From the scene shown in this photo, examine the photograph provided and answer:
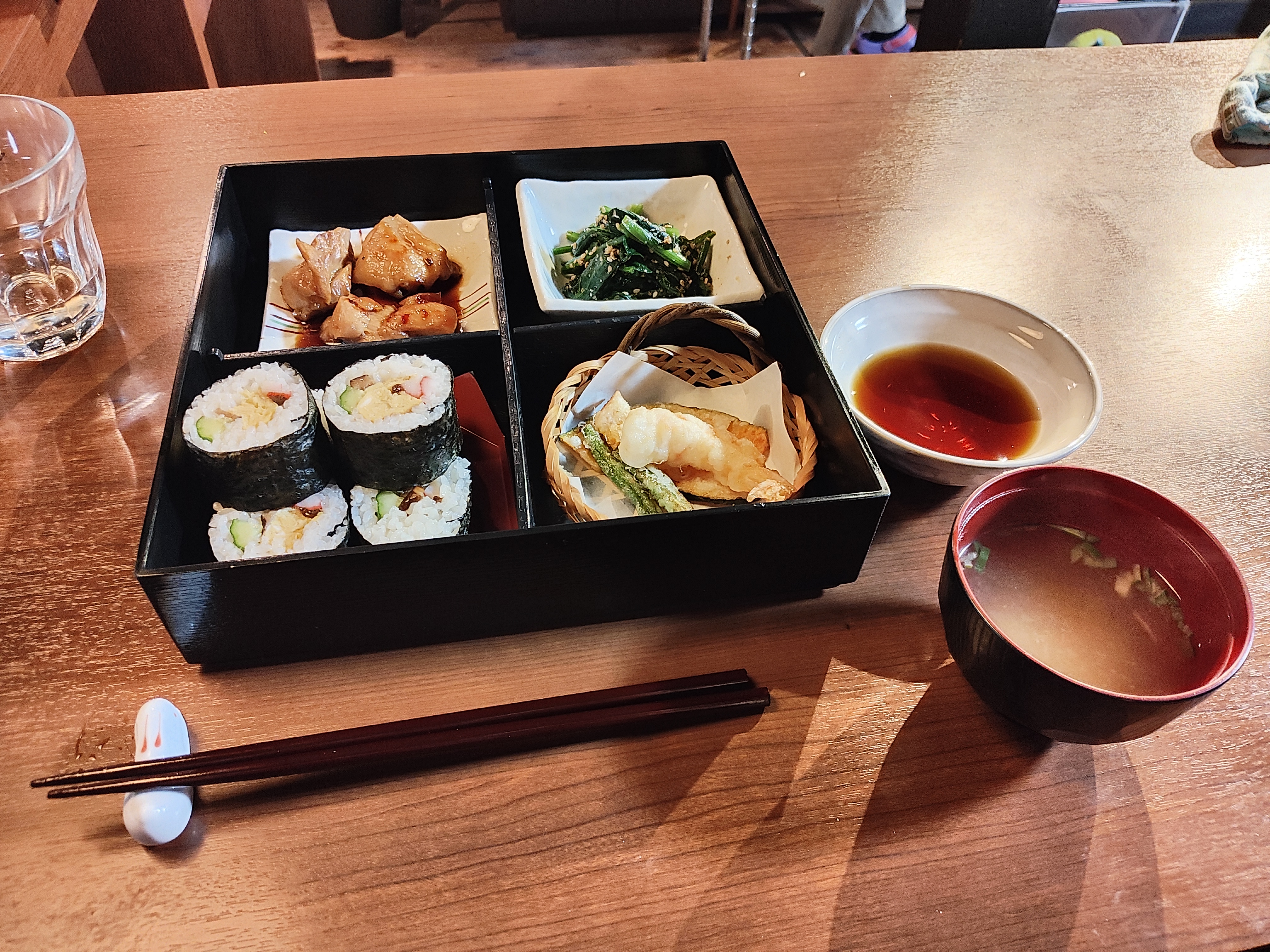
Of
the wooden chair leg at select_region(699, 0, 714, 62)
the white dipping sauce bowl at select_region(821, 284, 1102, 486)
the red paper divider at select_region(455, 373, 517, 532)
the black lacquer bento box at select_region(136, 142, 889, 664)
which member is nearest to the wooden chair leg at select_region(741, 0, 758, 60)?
the wooden chair leg at select_region(699, 0, 714, 62)

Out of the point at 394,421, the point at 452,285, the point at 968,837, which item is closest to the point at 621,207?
the point at 452,285

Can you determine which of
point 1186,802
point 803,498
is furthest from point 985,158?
point 1186,802

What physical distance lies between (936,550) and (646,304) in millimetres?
589

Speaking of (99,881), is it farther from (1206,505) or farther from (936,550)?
(1206,505)

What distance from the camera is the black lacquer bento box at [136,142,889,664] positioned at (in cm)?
96

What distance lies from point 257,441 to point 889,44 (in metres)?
4.52

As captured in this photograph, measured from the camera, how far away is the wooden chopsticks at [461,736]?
89 cm

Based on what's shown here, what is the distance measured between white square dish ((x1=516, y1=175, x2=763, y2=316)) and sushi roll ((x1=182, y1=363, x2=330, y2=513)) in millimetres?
449

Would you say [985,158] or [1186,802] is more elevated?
[985,158]

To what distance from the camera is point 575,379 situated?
1267mm

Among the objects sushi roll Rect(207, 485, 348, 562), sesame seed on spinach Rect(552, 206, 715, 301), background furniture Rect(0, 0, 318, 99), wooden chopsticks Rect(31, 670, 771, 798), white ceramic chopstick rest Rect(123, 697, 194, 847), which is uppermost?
sesame seed on spinach Rect(552, 206, 715, 301)

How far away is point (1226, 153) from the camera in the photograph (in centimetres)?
202

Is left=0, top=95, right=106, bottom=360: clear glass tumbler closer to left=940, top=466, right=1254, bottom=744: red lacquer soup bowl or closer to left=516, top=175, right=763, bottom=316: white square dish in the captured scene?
left=516, top=175, right=763, bottom=316: white square dish

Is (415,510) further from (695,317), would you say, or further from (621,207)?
(621,207)
